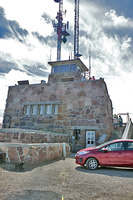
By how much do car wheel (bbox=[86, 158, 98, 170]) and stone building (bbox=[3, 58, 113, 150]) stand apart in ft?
18.6

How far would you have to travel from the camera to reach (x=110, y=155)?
7.51 meters

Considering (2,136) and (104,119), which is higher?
(104,119)

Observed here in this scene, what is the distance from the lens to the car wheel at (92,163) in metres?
7.52

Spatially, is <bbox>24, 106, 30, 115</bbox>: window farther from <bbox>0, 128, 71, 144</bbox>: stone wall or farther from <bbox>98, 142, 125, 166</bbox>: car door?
<bbox>98, 142, 125, 166</bbox>: car door

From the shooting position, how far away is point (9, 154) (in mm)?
7168

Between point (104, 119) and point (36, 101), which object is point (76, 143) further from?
point (36, 101)

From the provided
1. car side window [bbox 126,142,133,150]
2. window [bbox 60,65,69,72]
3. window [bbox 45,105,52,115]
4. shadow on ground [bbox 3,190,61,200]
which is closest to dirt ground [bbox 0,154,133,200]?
shadow on ground [bbox 3,190,61,200]

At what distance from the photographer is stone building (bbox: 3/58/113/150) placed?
14.3m

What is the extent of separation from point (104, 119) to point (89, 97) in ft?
7.11

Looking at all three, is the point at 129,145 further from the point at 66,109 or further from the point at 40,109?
the point at 40,109

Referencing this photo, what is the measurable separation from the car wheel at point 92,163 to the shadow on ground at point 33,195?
3563 mm

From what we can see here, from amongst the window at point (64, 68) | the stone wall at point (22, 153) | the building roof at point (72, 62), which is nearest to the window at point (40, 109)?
the window at point (64, 68)

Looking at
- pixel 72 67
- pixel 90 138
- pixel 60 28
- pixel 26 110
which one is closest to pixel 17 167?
pixel 90 138

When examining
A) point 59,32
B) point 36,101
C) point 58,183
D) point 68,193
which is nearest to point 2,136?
point 58,183
